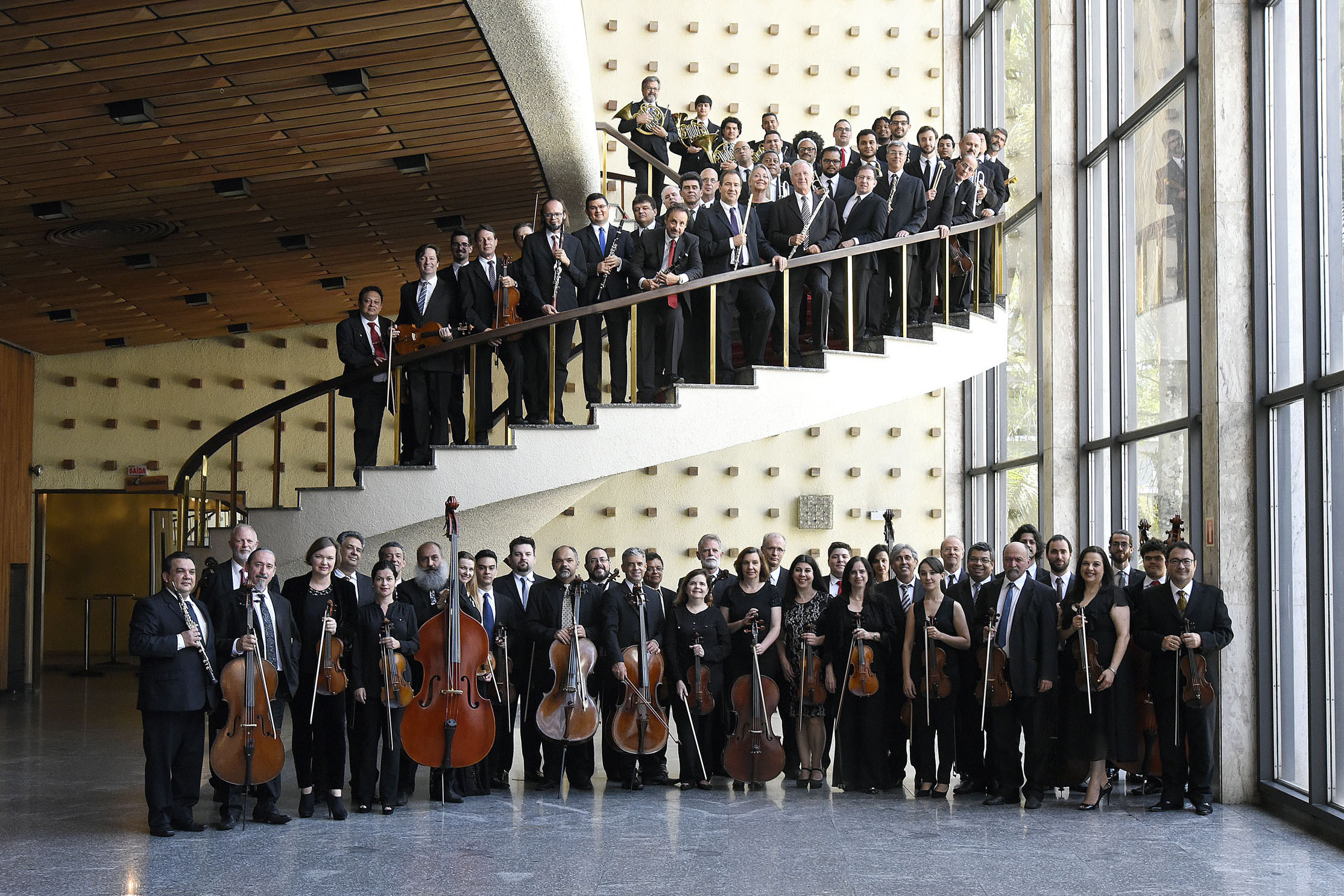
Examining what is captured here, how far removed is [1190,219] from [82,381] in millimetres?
10047

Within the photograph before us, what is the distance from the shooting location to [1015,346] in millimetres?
12562

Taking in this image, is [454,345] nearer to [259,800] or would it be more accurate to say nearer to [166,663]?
[166,663]

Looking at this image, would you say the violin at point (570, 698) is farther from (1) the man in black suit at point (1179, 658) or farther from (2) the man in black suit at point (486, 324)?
(1) the man in black suit at point (1179, 658)

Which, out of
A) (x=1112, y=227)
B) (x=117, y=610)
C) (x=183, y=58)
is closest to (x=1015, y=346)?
(x=1112, y=227)

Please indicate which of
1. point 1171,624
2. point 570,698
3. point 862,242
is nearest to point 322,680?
point 570,698

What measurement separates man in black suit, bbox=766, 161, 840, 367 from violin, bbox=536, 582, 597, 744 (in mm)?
2912

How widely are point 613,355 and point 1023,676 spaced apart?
131 inches

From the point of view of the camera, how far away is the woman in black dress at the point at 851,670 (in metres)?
7.52

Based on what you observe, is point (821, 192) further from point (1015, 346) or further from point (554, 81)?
point (1015, 346)

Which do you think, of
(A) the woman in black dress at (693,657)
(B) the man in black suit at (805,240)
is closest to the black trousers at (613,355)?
(B) the man in black suit at (805,240)

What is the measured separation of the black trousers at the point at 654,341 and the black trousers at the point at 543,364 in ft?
1.23

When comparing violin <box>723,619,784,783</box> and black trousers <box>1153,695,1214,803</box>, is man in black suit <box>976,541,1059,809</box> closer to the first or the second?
black trousers <box>1153,695,1214,803</box>

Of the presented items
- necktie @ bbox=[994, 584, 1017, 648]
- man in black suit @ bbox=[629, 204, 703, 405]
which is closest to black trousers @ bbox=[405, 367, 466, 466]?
man in black suit @ bbox=[629, 204, 703, 405]

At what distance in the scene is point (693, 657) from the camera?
762 centimetres
